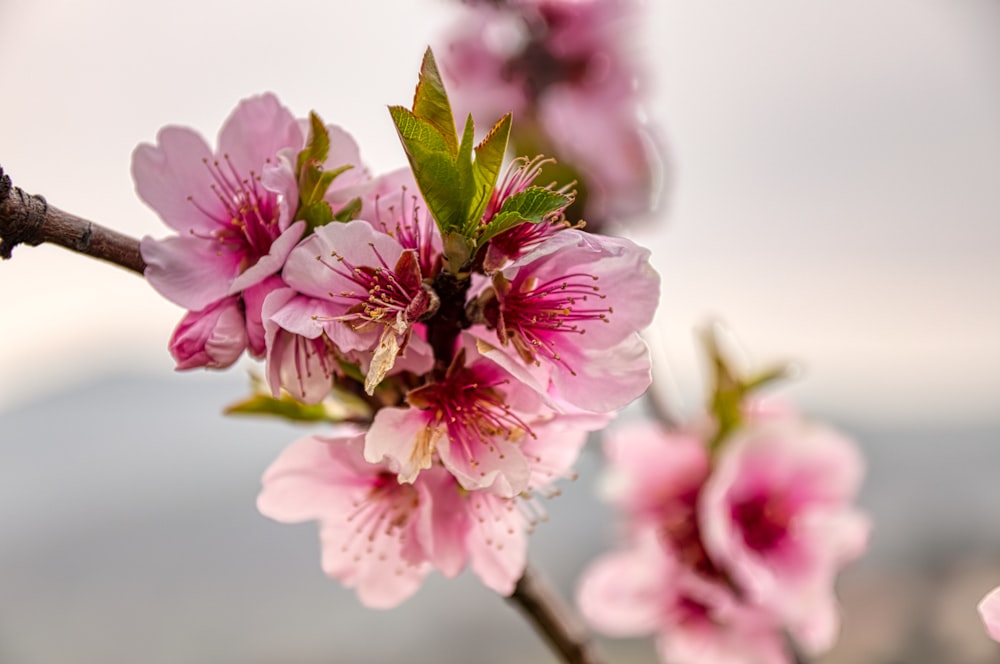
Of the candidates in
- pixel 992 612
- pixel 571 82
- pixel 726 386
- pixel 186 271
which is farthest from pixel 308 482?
pixel 571 82

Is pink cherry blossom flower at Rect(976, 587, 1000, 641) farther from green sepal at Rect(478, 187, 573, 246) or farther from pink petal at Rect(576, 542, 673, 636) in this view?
pink petal at Rect(576, 542, 673, 636)

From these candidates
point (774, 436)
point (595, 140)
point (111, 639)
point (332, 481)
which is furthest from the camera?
point (111, 639)

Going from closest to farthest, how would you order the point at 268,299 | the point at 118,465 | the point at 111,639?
1. the point at 268,299
2. the point at 111,639
3. the point at 118,465

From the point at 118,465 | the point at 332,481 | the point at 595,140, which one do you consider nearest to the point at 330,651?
the point at 118,465

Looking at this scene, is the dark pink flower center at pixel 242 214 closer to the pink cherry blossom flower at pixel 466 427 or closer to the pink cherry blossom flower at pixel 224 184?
the pink cherry blossom flower at pixel 224 184

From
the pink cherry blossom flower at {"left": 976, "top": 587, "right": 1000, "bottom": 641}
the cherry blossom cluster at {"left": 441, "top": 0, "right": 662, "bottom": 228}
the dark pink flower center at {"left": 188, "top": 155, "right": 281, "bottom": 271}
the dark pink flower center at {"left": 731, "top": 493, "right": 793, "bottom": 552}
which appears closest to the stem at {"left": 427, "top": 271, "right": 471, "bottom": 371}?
the dark pink flower center at {"left": 188, "top": 155, "right": 281, "bottom": 271}

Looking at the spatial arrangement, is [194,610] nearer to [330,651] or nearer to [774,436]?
[330,651]

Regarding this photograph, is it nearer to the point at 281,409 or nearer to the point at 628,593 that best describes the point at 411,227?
the point at 281,409

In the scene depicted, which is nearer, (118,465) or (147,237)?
(147,237)
